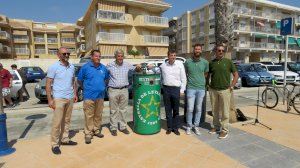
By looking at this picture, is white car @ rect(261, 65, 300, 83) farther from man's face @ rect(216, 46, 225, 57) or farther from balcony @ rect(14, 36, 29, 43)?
balcony @ rect(14, 36, 29, 43)

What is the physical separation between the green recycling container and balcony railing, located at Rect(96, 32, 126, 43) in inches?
943

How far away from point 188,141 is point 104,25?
2641 centimetres

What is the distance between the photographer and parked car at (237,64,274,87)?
50.1ft

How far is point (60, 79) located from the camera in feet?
14.7

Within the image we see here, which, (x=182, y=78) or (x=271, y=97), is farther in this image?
(x=271, y=97)

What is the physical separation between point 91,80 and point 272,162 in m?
3.80

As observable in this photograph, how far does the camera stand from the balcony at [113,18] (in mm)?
27781

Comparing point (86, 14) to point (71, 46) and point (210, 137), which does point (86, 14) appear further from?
point (210, 137)

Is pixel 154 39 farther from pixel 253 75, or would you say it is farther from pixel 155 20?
pixel 253 75

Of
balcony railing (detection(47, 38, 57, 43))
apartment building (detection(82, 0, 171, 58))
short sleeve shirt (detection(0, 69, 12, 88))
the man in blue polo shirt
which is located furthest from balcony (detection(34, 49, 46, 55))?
the man in blue polo shirt

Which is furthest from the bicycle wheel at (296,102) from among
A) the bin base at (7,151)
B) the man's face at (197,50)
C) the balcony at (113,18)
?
→ the balcony at (113,18)

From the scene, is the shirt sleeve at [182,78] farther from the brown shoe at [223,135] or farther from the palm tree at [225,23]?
the palm tree at [225,23]

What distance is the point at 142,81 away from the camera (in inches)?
207

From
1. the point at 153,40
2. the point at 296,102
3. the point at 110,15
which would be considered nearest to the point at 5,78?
the point at 296,102
